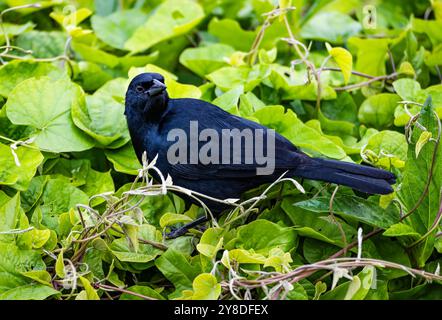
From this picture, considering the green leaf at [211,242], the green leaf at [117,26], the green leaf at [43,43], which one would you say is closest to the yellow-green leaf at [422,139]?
the green leaf at [211,242]

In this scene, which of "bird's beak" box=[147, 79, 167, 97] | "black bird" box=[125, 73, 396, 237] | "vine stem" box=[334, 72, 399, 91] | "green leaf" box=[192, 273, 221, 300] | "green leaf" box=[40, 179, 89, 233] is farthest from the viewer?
"vine stem" box=[334, 72, 399, 91]

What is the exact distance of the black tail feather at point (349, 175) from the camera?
2529 millimetres

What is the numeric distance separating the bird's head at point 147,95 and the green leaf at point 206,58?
1.76 feet

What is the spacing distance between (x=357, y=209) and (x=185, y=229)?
0.68 meters

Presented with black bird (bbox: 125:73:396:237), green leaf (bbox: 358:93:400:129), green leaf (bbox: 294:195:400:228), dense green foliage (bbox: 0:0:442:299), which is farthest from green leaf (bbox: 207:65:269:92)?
green leaf (bbox: 294:195:400:228)

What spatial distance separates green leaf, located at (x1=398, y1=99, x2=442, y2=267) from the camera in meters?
2.53

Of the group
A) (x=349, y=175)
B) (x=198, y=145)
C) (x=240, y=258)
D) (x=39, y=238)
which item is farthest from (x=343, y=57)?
(x=39, y=238)

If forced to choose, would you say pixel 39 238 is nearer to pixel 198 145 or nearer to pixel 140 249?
pixel 140 249

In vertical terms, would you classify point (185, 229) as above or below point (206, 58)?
below

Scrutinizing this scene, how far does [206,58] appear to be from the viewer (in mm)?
3508

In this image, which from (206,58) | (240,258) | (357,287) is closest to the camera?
(357,287)

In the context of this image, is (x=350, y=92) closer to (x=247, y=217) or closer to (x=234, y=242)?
(x=247, y=217)

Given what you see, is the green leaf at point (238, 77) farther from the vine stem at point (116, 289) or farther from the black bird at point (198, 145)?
the vine stem at point (116, 289)

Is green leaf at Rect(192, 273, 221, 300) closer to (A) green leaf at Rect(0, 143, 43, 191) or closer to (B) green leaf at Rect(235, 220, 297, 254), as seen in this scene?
(B) green leaf at Rect(235, 220, 297, 254)
